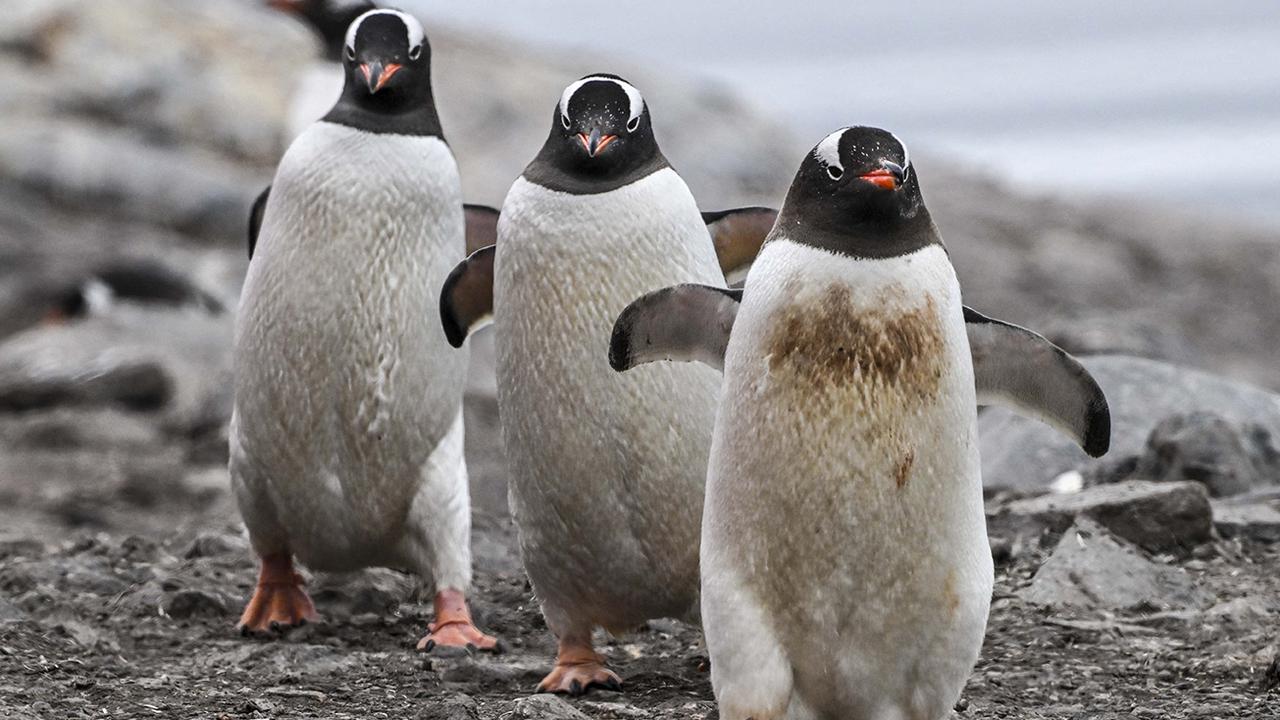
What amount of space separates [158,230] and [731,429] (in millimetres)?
11574

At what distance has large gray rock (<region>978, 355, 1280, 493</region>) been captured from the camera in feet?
21.3

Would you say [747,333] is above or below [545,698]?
above

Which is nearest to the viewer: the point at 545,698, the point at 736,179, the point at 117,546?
the point at 545,698

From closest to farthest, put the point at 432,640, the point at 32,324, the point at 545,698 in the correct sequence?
the point at 545,698
the point at 432,640
the point at 32,324

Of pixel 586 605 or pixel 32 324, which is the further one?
pixel 32 324

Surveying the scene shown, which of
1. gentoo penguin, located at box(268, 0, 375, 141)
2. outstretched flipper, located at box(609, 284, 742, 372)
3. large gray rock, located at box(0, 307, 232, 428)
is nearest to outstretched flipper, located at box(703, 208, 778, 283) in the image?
outstretched flipper, located at box(609, 284, 742, 372)

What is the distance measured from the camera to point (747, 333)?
3736 millimetres

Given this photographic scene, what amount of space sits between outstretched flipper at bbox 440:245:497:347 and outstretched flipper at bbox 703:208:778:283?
0.62 metres

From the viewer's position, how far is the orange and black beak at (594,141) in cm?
429

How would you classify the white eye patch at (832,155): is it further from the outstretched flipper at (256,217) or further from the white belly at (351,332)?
the outstretched flipper at (256,217)

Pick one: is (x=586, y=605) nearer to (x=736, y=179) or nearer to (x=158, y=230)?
(x=158, y=230)

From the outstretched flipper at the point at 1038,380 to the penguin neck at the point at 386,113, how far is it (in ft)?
5.81

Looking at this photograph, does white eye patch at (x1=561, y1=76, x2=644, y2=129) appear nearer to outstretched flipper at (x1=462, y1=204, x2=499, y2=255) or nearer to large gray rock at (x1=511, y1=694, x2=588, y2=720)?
outstretched flipper at (x1=462, y1=204, x2=499, y2=255)

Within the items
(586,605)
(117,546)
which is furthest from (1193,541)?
(117,546)
